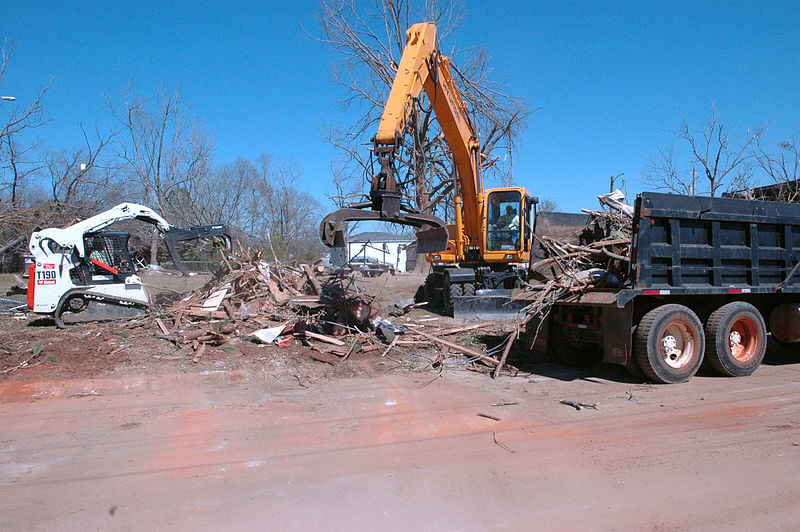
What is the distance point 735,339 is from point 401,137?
6054 mm

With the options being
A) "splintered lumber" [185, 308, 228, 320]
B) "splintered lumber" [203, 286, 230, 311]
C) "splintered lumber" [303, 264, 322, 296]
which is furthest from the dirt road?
"splintered lumber" [303, 264, 322, 296]

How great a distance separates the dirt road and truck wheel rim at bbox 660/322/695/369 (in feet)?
1.28

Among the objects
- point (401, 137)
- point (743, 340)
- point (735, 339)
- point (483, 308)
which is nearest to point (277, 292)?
point (483, 308)

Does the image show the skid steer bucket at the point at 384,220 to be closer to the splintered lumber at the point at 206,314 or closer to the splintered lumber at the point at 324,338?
the splintered lumber at the point at 324,338

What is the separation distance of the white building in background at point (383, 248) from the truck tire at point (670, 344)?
150 feet

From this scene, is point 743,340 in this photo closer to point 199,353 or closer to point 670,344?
point 670,344

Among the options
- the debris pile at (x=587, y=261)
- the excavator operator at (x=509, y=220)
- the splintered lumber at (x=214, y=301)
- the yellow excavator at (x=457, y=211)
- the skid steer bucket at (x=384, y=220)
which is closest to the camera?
the skid steer bucket at (x=384, y=220)

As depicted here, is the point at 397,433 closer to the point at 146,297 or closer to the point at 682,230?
the point at 682,230

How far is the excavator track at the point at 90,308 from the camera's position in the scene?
38.0ft

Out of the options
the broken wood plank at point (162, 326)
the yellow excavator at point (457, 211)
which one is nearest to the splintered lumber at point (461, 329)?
the yellow excavator at point (457, 211)

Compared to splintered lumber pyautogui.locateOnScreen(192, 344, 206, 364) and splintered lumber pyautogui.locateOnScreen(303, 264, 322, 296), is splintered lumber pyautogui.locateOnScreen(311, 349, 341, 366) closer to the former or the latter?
splintered lumber pyautogui.locateOnScreen(192, 344, 206, 364)

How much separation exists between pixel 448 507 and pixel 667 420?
328cm

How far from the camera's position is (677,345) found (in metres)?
7.67

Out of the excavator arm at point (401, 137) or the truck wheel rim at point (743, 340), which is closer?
the excavator arm at point (401, 137)
